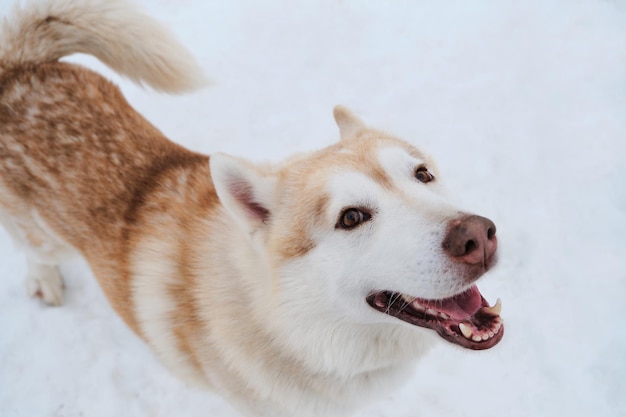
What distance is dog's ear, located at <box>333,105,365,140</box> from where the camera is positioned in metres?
2.34

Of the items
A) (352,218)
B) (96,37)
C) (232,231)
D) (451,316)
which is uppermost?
(352,218)

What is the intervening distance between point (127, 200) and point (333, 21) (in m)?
3.31

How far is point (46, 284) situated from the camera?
3.23 metres

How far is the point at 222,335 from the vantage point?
2020 millimetres

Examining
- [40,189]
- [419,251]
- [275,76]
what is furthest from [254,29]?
[419,251]

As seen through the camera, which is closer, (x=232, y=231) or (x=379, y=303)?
(x=379, y=303)

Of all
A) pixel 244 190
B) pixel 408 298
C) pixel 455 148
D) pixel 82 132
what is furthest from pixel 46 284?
pixel 455 148

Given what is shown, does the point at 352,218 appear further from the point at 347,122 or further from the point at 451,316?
the point at 347,122

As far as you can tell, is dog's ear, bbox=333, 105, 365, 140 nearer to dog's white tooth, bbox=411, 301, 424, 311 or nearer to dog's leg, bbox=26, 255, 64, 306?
dog's white tooth, bbox=411, 301, 424, 311

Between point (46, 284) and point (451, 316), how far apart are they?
2881mm

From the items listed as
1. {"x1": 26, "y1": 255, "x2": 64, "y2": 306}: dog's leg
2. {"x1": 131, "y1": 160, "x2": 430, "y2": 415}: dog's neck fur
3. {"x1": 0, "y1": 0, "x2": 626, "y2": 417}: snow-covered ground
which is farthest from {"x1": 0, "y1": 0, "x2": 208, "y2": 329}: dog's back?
{"x1": 0, "y1": 0, "x2": 626, "y2": 417}: snow-covered ground

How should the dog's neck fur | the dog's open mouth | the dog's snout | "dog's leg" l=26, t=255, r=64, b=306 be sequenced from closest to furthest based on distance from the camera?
the dog's snout
the dog's open mouth
the dog's neck fur
"dog's leg" l=26, t=255, r=64, b=306

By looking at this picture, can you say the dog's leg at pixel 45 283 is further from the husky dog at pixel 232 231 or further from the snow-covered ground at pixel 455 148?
the husky dog at pixel 232 231

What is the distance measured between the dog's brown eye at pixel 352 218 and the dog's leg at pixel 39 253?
6.39 feet
